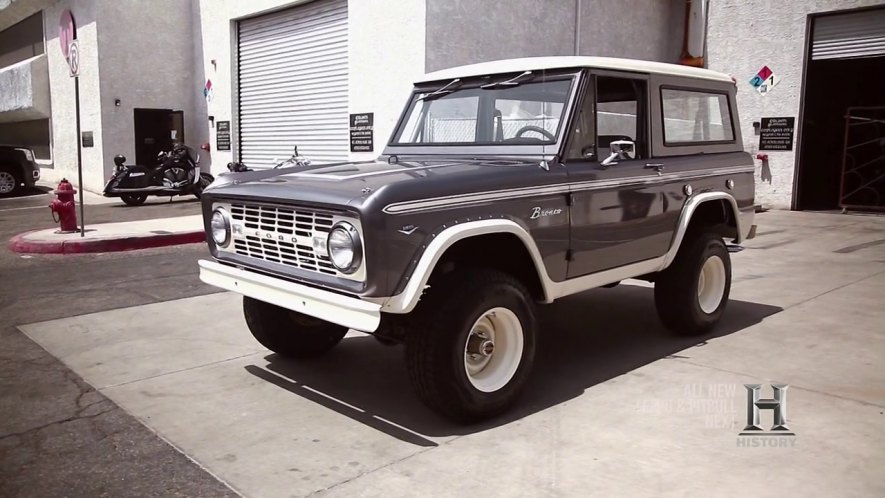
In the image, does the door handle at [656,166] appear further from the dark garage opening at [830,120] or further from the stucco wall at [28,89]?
the stucco wall at [28,89]

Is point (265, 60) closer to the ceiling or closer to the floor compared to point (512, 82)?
closer to the ceiling

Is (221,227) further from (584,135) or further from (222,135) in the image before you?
(222,135)

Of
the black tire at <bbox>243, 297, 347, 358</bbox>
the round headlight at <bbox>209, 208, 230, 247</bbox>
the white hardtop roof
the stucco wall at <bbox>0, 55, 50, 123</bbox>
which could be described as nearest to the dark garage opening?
the white hardtop roof

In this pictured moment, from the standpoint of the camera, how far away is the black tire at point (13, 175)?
17.5 metres

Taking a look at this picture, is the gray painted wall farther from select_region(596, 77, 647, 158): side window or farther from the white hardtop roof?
select_region(596, 77, 647, 158): side window

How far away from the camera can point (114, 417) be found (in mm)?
3861

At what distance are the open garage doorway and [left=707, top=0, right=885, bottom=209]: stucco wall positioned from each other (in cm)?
23

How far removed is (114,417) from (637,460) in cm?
274

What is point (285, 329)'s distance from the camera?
186 inches

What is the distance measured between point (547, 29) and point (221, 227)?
9.77m

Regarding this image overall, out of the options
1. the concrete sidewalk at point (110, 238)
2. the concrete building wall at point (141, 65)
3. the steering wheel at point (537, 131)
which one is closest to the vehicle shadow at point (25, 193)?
the concrete building wall at point (141, 65)

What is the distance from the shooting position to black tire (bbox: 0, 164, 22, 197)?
17.5 meters

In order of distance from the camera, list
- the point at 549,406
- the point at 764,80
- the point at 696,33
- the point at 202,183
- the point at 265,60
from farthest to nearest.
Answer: the point at 696,33 → the point at 202,183 → the point at 265,60 → the point at 764,80 → the point at 549,406

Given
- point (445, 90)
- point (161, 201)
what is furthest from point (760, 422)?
point (161, 201)
